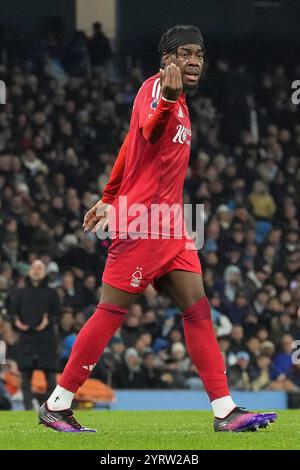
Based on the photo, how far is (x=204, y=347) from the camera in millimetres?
7844

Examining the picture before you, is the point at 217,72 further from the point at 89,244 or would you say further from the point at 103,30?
the point at 89,244

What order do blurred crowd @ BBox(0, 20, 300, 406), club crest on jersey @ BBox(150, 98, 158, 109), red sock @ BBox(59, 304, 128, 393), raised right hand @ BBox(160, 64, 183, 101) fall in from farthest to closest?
blurred crowd @ BBox(0, 20, 300, 406)
red sock @ BBox(59, 304, 128, 393)
club crest on jersey @ BBox(150, 98, 158, 109)
raised right hand @ BBox(160, 64, 183, 101)

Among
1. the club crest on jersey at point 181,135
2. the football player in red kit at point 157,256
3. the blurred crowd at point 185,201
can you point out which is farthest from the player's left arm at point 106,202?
the blurred crowd at point 185,201

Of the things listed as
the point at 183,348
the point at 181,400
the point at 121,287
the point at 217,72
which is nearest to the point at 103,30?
the point at 217,72

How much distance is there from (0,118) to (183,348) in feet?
18.4

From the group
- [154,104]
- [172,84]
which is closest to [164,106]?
[172,84]

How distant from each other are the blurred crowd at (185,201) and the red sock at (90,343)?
683 centimetres

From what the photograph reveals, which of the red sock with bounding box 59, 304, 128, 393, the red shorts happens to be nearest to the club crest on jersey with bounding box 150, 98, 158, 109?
the red shorts

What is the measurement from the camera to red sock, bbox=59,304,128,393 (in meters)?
7.67

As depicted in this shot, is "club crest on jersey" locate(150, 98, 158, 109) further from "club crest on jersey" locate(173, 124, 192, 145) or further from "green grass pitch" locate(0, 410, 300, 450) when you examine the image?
"green grass pitch" locate(0, 410, 300, 450)

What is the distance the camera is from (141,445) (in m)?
6.86

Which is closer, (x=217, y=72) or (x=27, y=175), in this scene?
(x=27, y=175)

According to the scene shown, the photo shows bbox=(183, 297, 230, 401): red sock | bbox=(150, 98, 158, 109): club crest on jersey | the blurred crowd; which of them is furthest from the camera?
the blurred crowd

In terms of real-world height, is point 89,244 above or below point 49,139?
below
